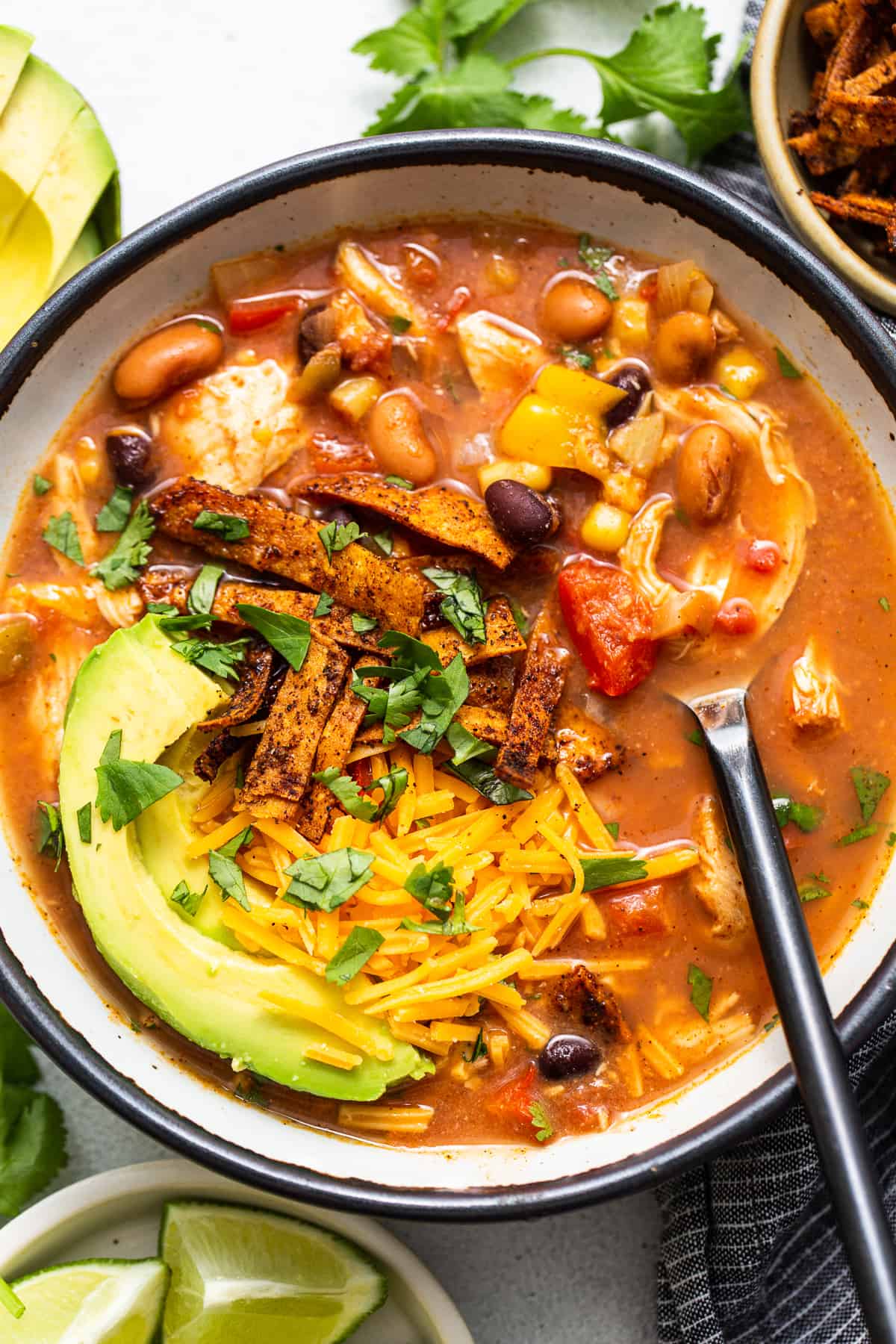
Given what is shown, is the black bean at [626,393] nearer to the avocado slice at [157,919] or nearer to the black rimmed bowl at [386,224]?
the black rimmed bowl at [386,224]

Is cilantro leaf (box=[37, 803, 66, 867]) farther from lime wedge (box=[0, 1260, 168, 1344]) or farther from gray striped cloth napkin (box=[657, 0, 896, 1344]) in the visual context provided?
gray striped cloth napkin (box=[657, 0, 896, 1344])

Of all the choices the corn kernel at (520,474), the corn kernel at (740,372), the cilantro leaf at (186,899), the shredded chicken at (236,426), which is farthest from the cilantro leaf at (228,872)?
the corn kernel at (740,372)

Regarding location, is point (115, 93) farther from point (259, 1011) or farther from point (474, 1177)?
point (474, 1177)

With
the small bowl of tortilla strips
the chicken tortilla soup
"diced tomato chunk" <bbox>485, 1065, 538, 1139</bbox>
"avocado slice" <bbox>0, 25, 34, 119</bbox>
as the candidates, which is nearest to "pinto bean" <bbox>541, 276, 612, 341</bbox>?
the chicken tortilla soup

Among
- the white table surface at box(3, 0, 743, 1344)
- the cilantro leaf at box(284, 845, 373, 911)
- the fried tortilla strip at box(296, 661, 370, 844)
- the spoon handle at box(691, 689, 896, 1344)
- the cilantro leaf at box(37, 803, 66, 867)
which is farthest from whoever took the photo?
the white table surface at box(3, 0, 743, 1344)

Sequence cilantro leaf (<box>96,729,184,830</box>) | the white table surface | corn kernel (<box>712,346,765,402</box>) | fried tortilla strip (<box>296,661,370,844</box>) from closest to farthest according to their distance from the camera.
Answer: cilantro leaf (<box>96,729,184,830</box>) < fried tortilla strip (<box>296,661,370,844</box>) < corn kernel (<box>712,346,765,402</box>) < the white table surface

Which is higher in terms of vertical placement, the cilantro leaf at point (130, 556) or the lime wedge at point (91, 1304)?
the cilantro leaf at point (130, 556)
